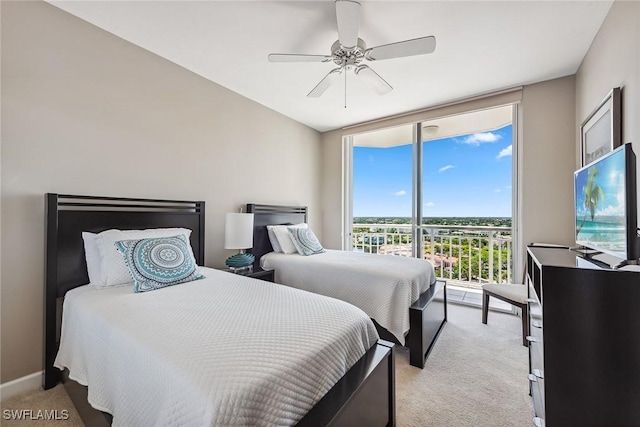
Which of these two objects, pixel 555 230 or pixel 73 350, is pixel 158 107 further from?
pixel 555 230

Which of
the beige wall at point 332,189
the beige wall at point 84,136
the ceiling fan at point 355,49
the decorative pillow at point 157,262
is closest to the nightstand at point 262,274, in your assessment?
the beige wall at point 84,136

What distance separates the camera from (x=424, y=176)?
3.79 metres

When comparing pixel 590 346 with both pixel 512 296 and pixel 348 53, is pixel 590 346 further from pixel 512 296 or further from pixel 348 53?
pixel 348 53

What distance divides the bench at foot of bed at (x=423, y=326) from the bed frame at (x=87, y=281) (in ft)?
2.32

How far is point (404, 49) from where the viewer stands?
186 cm

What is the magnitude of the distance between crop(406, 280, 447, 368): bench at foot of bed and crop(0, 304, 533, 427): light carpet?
73 millimetres

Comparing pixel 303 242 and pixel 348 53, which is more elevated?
pixel 348 53

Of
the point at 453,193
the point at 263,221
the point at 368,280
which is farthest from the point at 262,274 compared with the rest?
the point at 453,193

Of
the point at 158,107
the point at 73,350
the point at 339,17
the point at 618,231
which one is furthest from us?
the point at 158,107

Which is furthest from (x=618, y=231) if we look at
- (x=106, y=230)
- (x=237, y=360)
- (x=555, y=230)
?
(x=106, y=230)

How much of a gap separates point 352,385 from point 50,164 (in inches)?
92.2

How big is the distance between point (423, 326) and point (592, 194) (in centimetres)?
134

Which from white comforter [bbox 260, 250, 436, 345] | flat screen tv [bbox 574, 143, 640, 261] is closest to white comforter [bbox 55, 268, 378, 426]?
white comforter [bbox 260, 250, 436, 345]

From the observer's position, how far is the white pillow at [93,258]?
1.76m
